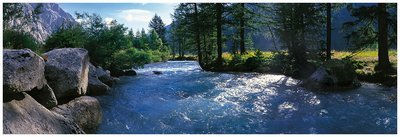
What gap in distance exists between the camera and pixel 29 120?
7117 mm

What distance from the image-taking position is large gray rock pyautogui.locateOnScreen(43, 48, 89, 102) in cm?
1072

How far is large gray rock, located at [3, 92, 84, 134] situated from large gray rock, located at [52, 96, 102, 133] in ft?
3.04

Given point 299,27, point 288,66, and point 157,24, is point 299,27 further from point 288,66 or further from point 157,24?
point 157,24

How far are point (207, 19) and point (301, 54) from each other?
37.5ft

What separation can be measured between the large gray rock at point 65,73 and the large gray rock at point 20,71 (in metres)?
1.89

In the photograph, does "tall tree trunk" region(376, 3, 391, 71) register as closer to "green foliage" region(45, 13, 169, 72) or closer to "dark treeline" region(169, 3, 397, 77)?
"dark treeline" region(169, 3, 397, 77)

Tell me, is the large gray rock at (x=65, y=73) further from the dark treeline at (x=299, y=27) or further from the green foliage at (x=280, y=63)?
the green foliage at (x=280, y=63)

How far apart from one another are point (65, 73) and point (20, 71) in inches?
138

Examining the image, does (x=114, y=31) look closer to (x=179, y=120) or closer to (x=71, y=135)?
(x=179, y=120)

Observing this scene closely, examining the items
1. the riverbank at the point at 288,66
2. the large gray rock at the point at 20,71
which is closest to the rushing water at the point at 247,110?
the riverbank at the point at 288,66

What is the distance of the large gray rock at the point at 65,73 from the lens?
10719mm

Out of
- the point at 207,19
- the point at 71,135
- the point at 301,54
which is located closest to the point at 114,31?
the point at 207,19

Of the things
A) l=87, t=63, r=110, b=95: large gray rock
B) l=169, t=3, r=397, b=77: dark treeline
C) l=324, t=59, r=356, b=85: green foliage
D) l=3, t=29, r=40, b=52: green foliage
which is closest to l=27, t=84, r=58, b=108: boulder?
l=87, t=63, r=110, b=95: large gray rock

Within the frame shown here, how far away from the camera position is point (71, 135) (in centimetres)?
764
